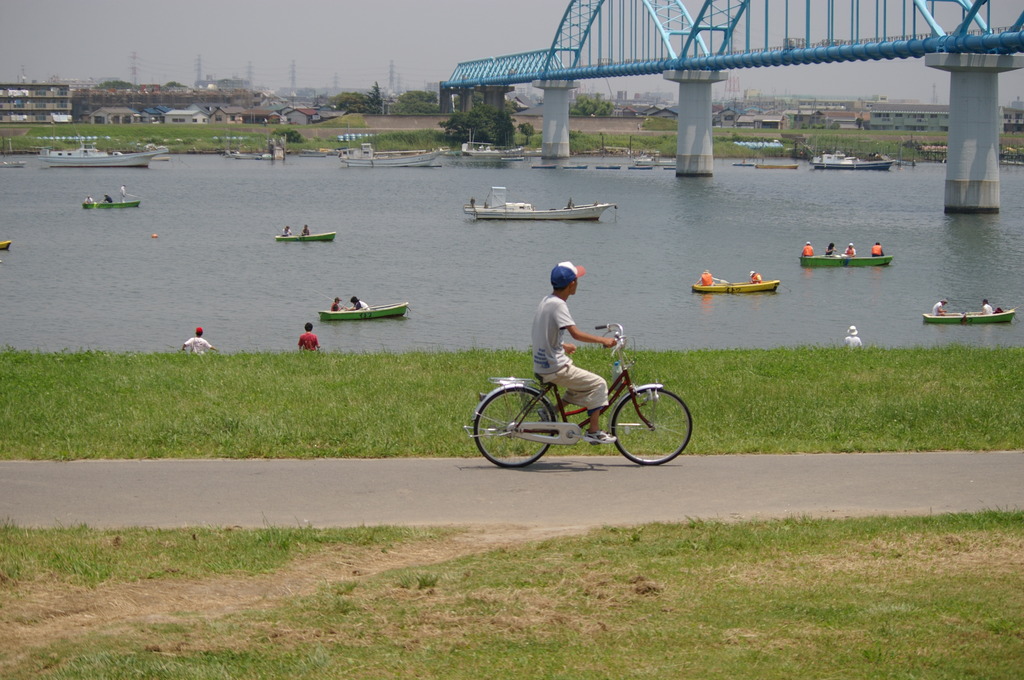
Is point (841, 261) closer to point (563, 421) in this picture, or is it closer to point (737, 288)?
point (737, 288)

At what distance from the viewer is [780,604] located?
6.78 m

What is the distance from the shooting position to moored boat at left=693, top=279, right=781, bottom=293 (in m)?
46.7

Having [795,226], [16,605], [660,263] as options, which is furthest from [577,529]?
[795,226]

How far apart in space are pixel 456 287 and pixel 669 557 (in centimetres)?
4077

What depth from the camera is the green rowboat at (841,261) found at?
183 feet

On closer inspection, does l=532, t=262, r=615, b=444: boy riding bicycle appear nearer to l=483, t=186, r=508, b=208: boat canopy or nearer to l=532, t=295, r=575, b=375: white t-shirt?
l=532, t=295, r=575, b=375: white t-shirt

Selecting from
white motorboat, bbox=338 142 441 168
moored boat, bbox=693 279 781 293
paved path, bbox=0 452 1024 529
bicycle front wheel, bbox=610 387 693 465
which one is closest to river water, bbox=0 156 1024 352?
moored boat, bbox=693 279 781 293

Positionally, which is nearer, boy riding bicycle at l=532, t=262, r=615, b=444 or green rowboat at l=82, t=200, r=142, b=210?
boy riding bicycle at l=532, t=262, r=615, b=444

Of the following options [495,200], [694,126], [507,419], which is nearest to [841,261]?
[495,200]

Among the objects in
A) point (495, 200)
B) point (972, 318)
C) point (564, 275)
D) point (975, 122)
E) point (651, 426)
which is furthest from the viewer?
point (975, 122)

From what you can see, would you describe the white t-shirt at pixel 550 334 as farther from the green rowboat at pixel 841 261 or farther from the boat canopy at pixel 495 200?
the boat canopy at pixel 495 200

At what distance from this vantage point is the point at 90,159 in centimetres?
14300

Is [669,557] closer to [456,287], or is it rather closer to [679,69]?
[456,287]

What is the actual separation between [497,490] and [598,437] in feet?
4.11
